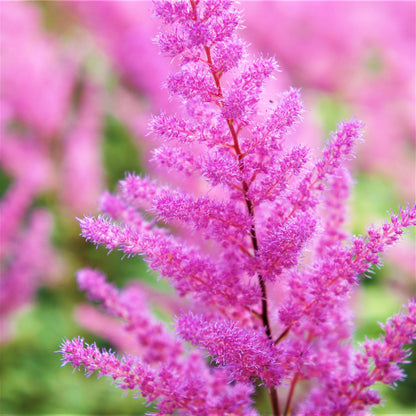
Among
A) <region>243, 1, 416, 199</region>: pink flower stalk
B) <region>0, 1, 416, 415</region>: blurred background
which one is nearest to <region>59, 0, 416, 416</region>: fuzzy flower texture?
<region>0, 1, 416, 415</region>: blurred background

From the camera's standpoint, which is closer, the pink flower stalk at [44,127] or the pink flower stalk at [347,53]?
the pink flower stalk at [44,127]

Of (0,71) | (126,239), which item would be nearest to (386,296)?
(126,239)

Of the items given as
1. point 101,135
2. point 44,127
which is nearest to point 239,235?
point 44,127

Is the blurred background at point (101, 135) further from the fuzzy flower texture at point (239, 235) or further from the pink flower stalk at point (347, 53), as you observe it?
the fuzzy flower texture at point (239, 235)

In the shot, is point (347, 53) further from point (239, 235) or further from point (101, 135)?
point (239, 235)

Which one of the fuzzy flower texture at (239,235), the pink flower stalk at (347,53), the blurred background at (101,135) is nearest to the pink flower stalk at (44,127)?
the blurred background at (101,135)

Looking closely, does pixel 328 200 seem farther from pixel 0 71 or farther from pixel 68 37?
pixel 68 37

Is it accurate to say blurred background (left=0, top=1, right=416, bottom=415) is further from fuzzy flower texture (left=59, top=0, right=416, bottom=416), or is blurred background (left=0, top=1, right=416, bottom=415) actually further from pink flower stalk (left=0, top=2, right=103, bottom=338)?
fuzzy flower texture (left=59, top=0, right=416, bottom=416)

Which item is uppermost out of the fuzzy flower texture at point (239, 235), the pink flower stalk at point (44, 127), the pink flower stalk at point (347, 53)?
the pink flower stalk at point (347, 53)
